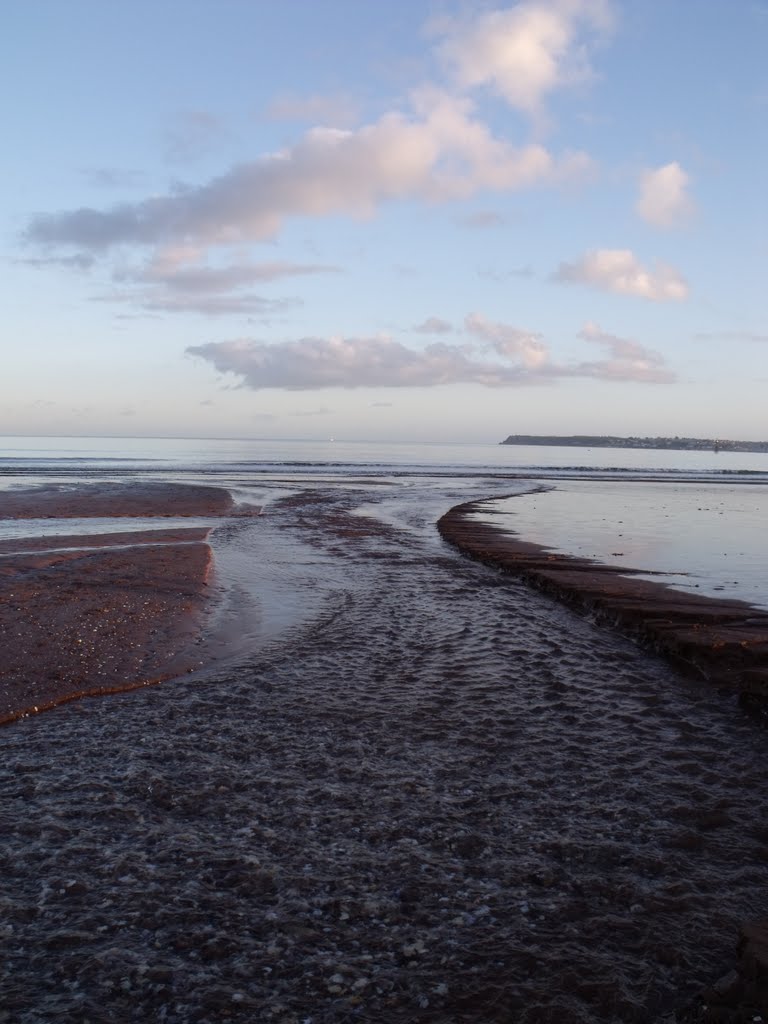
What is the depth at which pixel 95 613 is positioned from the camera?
42.5 ft

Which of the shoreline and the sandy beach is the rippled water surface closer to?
the shoreline

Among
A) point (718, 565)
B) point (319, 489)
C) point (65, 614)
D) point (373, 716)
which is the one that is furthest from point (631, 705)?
point (319, 489)

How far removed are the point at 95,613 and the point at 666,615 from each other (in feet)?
36.2

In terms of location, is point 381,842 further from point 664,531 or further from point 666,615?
point 664,531

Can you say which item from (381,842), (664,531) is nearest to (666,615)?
(381,842)

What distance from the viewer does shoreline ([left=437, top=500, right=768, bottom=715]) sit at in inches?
411

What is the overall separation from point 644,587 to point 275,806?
11952 millimetres

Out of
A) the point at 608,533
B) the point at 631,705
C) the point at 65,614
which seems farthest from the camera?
the point at 608,533

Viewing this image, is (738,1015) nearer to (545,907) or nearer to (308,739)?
(545,907)

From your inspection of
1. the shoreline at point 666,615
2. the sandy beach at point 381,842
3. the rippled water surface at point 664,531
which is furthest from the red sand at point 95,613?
the rippled water surface at point 664,531

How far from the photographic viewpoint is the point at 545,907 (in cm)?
501

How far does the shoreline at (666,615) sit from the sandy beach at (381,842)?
0.77 m

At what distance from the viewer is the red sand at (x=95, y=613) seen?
9.75 meters

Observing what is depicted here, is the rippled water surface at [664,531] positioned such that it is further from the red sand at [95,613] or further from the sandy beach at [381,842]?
the red sand at [95,613]
